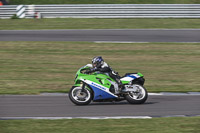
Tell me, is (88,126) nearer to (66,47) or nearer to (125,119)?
(125,119)

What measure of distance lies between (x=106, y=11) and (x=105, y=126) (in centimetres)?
2102

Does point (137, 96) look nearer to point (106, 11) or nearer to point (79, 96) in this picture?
point (79, 96)

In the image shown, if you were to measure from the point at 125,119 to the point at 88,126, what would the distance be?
1114 millimetres

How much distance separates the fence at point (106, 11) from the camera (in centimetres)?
2914

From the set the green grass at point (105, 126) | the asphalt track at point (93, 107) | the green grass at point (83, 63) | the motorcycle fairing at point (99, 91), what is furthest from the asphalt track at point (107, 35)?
the green grass at point (105, 126)

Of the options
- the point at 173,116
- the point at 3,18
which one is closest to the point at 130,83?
the point at 173,116

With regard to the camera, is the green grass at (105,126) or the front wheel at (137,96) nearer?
the green grass at (105,126)

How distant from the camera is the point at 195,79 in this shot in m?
15.5

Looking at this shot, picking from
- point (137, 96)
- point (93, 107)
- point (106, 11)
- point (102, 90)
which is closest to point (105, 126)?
point (93, 107)

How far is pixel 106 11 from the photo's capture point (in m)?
29.4

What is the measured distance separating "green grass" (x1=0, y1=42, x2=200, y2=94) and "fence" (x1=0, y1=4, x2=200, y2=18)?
7.57 m

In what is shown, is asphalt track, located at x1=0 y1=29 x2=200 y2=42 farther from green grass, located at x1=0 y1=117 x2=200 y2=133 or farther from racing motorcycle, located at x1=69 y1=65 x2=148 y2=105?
green grass, located at x1=0 y1=117 x2=200 y2=133

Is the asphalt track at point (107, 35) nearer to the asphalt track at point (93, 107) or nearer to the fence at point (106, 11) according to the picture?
the fence at point (106, 11)

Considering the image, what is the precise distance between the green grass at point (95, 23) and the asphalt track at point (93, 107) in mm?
14671
